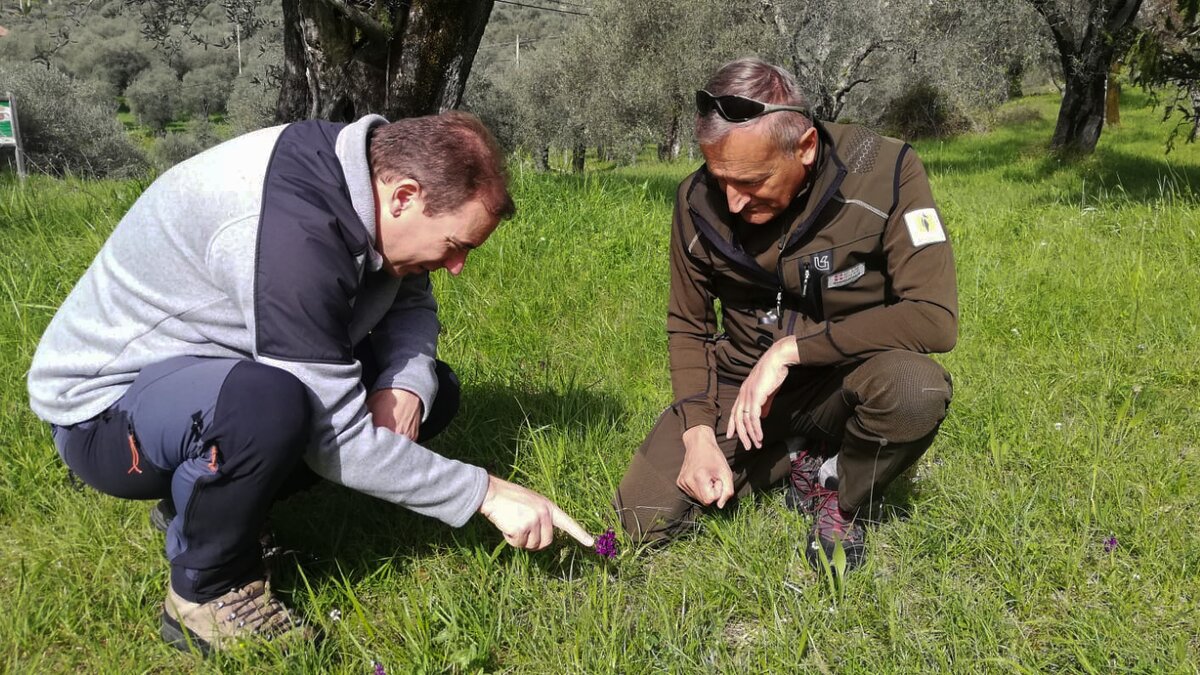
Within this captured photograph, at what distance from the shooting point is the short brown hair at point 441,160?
2045 mm

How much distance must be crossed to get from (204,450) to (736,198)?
1625mm

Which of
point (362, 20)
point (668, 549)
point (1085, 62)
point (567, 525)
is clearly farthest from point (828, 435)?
point (1085, 62)

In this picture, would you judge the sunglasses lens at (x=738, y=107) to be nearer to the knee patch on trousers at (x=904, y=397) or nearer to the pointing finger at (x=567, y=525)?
the knee patch on trousers at (x=904, y=397)

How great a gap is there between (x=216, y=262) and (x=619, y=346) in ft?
7.75

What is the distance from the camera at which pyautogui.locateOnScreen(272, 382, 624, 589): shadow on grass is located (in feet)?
8.55

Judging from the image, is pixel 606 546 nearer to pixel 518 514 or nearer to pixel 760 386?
pixel 518 514

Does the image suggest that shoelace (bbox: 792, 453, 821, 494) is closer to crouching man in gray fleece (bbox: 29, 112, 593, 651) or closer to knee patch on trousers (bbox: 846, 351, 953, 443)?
knee patch on trousers (bbox: 846, 351, 953, 443)

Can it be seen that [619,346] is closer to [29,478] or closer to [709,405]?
[709,405]

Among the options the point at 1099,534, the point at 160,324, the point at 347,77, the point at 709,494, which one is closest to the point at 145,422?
the point at 160,324

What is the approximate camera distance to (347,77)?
5.96 meters

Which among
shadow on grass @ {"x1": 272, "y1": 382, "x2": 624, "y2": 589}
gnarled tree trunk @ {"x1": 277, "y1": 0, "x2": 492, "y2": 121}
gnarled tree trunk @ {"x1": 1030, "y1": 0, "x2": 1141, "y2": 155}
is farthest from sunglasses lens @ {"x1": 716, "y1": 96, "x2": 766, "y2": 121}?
gnarled tree trunk @ {"x1": 1030, "y1": 0, "x2": 1141, "y2": 155}

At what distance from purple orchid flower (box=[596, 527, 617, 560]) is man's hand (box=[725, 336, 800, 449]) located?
0.50 metres

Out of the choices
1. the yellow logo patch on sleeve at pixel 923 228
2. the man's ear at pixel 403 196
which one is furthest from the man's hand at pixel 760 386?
the man's ear at pixel 403 196

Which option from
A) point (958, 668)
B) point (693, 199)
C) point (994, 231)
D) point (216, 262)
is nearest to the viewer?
point (216, 262)
